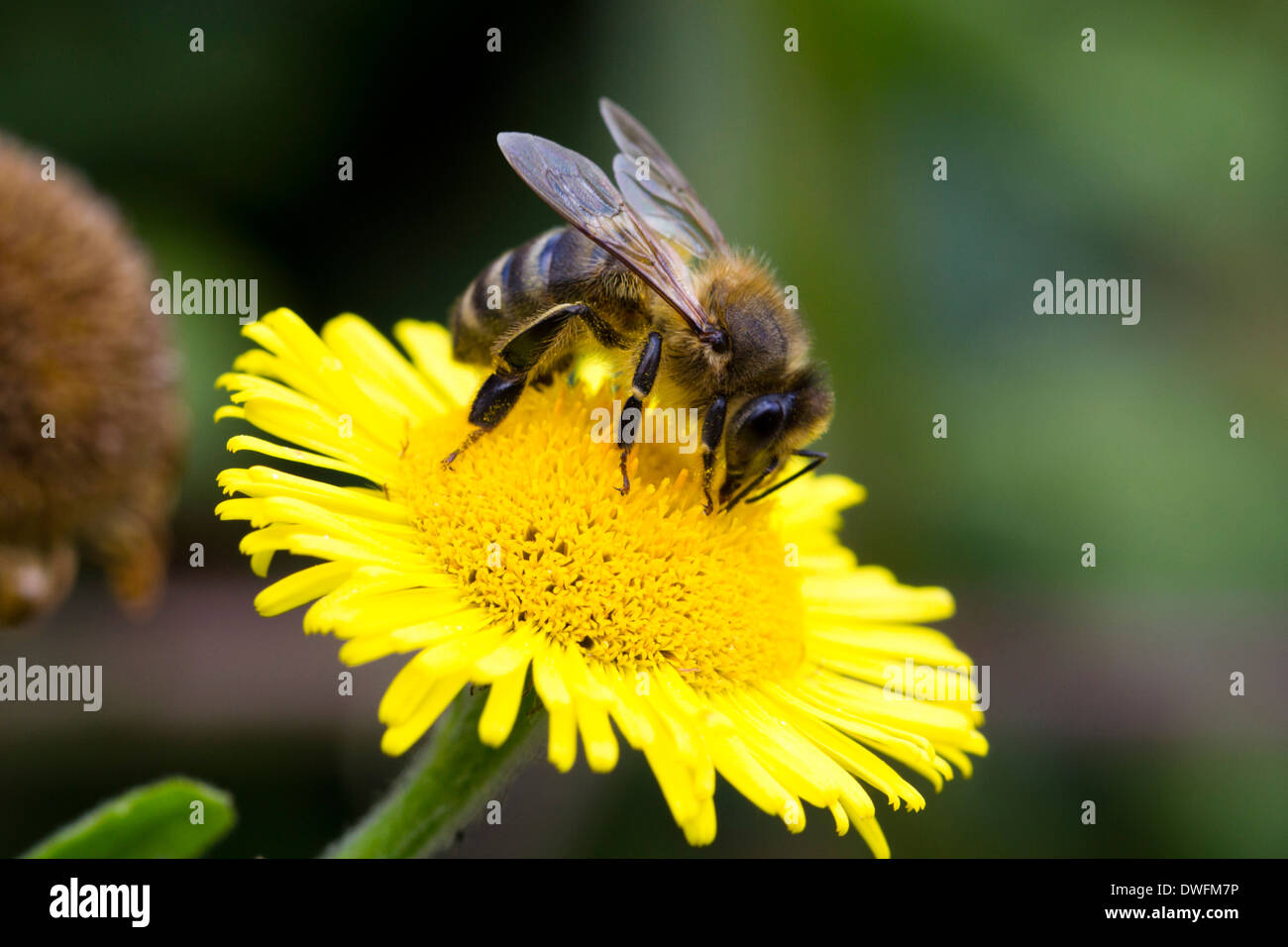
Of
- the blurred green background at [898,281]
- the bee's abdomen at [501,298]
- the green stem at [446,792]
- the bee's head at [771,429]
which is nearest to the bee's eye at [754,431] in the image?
the bee's head at [771,429]

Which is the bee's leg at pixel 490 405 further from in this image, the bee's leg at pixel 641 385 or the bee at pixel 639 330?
the bee's leg at pixel 641 385

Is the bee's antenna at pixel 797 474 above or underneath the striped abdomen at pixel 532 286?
underneath

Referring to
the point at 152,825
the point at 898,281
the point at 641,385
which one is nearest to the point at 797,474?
the point at 641,385

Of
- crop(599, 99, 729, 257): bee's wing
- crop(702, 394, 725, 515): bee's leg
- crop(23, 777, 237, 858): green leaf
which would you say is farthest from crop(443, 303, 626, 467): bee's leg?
crop(23, 777, 237, 858): green leaf

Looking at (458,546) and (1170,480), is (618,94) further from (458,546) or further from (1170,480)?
(458,546)

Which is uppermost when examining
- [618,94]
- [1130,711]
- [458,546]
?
[618,94]

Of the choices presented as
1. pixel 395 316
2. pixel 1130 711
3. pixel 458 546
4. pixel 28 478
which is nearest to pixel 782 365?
pixel 458 546
